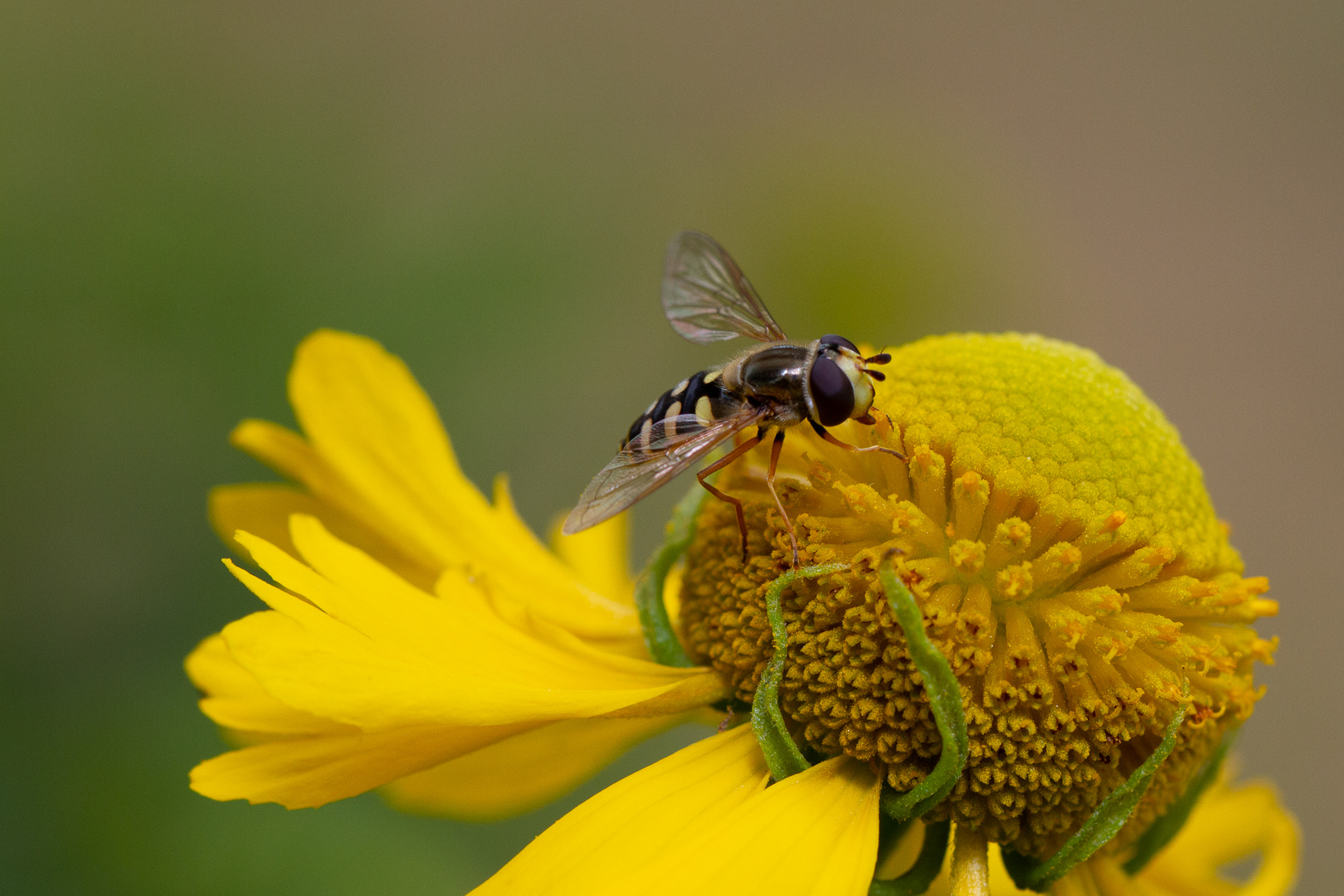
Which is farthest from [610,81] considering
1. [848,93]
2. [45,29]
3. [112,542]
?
[112,542]

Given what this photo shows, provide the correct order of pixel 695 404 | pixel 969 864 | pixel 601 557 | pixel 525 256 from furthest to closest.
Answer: pixel 525 256, pixel 601 557, pixel 695 404, pixel 969 864

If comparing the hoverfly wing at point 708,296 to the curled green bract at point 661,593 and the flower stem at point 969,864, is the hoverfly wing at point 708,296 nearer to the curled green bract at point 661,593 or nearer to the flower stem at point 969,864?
the curled green bract at point 661,593

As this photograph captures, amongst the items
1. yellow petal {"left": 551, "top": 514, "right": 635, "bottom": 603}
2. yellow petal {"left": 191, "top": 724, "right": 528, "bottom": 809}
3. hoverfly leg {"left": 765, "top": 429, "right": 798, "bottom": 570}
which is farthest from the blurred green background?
hoverfly leg {"left": 765, "top": 429, "right": 798, "bottom": 570}

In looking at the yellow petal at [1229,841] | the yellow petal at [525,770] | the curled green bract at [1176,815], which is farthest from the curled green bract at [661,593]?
the yellow petal at [1229,841]

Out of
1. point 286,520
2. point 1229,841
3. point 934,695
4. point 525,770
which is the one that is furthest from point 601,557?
point 1229,841

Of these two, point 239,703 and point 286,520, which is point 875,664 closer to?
point 239,703
